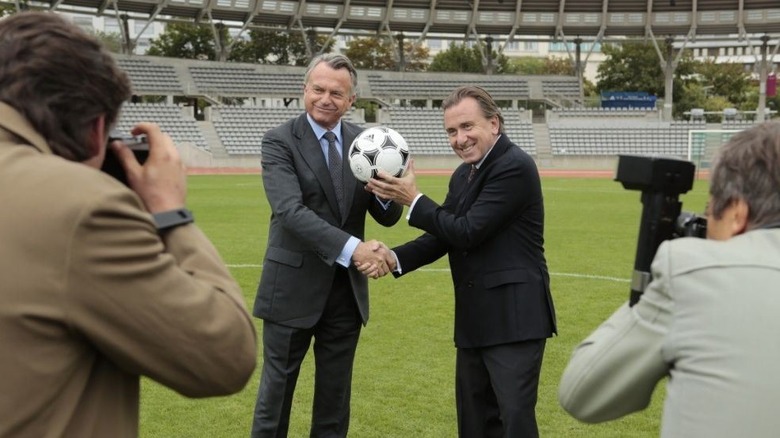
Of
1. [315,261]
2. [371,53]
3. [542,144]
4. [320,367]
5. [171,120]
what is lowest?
[542,144]

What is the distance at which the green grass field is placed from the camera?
5629 mm

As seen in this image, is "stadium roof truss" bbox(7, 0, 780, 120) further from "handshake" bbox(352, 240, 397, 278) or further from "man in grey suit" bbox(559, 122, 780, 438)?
"man in grey suit" bbox(559, 122, 780, 438)

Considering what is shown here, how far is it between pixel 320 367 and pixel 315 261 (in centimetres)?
63

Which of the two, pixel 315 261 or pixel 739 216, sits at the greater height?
Result: pixel 739 216

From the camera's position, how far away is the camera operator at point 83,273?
5.18 feet

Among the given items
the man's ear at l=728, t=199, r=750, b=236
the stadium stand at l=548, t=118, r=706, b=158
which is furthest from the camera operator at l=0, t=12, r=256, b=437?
the stadium stand at l=548, t=118, r=706, b=158

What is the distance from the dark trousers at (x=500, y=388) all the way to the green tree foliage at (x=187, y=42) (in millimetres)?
55977

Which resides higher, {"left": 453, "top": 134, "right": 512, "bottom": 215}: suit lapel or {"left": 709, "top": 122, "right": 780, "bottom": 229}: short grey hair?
{"left": 709, "top": 122, "right": 780, "bottom": 229}: short grey hair

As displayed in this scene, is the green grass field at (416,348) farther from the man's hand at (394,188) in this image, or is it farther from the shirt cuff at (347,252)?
the man's hand at (394,188)

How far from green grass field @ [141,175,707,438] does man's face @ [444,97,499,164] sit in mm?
1612

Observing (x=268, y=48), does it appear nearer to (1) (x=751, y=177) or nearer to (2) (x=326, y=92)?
(2) (x=326, y=92)

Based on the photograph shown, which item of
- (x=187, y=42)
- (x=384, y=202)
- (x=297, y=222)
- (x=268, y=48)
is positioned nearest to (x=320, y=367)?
(x=297, y=222)

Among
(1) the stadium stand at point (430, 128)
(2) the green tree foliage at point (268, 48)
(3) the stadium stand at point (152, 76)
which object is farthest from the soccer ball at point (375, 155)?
(2) the green tree foliage at point (268, 48)

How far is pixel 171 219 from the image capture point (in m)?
1.85
